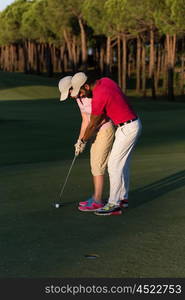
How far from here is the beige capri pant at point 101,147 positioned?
8727 millimetres

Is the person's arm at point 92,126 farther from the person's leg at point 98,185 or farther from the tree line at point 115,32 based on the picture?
the tree line at point 115,32

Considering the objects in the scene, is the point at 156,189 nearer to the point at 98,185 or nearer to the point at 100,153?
the point at 98,185

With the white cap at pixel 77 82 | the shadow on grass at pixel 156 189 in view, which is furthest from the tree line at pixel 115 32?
the white cap at pixel 77 82

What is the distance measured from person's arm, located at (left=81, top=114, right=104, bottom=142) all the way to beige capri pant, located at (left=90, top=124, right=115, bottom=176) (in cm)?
28

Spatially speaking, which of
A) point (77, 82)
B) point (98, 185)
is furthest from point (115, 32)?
point (77, 82)

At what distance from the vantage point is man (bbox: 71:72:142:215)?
8125mm

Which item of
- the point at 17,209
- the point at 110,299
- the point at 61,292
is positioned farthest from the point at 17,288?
the point at 17,209

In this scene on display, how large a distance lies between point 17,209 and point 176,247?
300cm

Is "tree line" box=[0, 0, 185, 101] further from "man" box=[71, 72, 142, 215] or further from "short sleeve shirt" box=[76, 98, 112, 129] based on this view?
"man" box=[71, 72, 142, 215]

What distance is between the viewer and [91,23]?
59281 millimetres

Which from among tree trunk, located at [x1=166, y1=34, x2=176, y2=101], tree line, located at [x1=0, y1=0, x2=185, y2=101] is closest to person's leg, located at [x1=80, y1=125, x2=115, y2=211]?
tree line, located at [x1=0, y1=0, x2=185, y2=101]

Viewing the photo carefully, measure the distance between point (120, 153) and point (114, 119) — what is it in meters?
0.46

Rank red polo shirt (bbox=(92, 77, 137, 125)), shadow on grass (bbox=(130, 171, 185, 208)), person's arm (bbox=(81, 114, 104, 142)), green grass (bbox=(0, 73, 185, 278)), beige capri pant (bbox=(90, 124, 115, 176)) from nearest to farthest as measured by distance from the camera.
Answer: green grass (bbox=(0, 73, 185, 278)), red polo shirt (bbox=(92, 77, 137, 125)), person's arm (bbox=(81, 114, 104, 142)), beige capri pant (bbox=(90, 124, 115, 176)), shadow on grass (bbox=(130, 171, 185, 208))

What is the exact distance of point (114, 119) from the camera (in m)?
8.37
